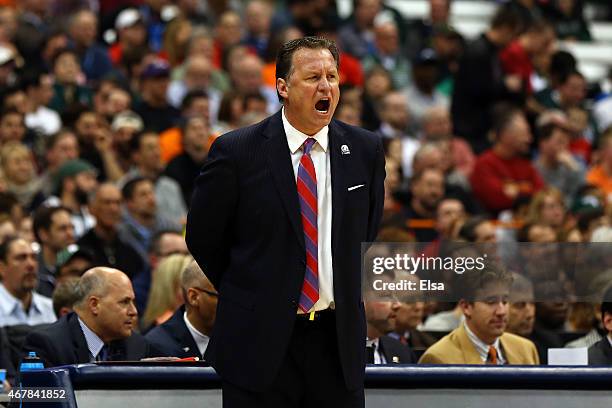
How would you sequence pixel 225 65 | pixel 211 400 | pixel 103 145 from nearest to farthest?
pixel 211 400 < pixel 103 145 < pixel 225 65

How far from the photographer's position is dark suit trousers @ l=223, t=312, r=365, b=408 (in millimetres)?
4602

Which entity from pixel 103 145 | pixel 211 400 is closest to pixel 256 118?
pixel 103 145

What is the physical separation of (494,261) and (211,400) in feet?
5.08

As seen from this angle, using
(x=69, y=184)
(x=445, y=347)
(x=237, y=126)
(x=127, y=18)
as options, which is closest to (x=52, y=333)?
(x=445, y=347)

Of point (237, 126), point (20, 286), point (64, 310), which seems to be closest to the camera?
point (64, 310)

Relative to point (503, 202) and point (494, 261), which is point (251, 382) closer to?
point (494, 261)

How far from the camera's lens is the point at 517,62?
15.5 metres

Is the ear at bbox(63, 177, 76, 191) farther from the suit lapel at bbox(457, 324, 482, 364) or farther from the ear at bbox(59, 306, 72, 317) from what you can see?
the suit lapel at bbox(457, 324, 482, 364)

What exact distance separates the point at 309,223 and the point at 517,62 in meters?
11.2

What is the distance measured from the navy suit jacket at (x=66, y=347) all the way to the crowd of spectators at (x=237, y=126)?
34 mm

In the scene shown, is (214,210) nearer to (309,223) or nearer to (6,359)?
(309,223)

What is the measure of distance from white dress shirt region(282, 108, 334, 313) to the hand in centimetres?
1029

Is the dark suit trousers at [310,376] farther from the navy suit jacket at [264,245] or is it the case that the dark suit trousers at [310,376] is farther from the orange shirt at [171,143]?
the orange shirt at [171,143]

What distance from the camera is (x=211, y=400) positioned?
17.5 ft
